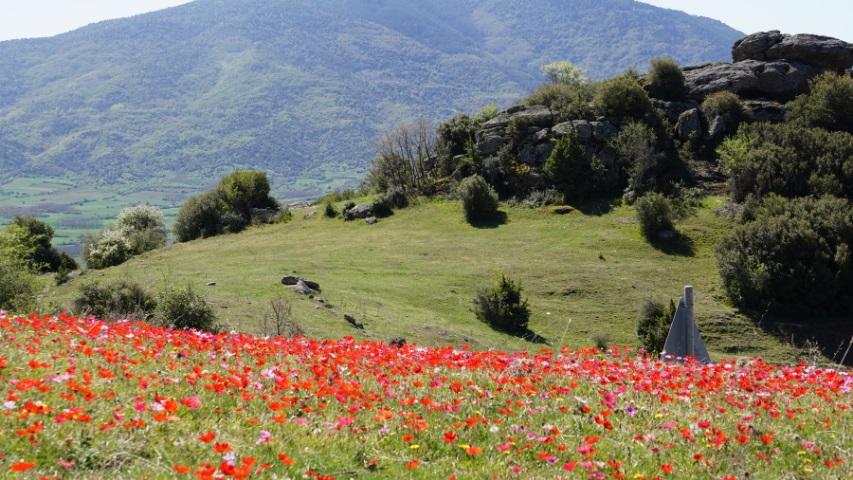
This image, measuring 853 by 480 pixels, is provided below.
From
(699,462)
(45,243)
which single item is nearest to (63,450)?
(699,462)

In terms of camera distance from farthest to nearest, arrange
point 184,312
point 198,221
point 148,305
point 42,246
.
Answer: point 198,221
point 42,246
point 148,305
point 184,312

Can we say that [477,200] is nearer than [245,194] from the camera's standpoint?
Yes

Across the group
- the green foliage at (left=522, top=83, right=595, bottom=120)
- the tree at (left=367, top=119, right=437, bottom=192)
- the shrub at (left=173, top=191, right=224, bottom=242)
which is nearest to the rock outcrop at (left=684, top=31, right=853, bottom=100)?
the green foliage at (left=522, top=83, right=595, bottom=120)

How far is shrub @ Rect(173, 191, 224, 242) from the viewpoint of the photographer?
70.1 metres

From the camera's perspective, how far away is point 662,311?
113 feet

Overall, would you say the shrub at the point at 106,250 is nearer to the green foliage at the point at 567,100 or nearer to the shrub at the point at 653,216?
the green foliage at the point at 567,100

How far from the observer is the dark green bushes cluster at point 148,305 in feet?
82.9

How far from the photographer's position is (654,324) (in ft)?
113

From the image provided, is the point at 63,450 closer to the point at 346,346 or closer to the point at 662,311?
the point at 346,346

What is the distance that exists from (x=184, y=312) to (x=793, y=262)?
111 ft

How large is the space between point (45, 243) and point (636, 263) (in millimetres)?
52366

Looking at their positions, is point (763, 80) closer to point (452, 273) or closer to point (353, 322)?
point (452, 273)

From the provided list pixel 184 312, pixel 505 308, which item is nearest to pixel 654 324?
pixel 505 308

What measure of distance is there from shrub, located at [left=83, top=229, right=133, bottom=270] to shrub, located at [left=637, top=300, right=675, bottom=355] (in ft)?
145
